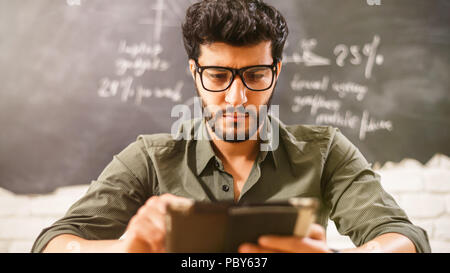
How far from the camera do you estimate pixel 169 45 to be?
1.16 metres

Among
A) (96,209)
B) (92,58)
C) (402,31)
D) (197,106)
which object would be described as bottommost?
(96,209)

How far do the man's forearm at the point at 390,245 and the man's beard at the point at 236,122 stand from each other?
1.29ft

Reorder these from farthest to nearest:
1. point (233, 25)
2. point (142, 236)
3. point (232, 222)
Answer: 1. point (233, 25)
2. point (142, 236)
3. point (232, 222)

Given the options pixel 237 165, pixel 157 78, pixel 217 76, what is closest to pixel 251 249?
pixel 237 165

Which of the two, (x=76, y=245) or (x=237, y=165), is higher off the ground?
(x=237, y=165)

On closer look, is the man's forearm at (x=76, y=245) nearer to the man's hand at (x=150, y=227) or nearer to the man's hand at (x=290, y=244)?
the man's hand at (x=150, y=227)

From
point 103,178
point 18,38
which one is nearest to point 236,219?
point 103,178

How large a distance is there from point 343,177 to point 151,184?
1.77 feet

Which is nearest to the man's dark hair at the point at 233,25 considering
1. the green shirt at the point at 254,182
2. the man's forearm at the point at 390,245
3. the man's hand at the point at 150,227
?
the green shirt at the point at 254,182

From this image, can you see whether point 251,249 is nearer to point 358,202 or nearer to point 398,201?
point 358,202

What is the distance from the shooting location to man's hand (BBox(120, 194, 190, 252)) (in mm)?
692

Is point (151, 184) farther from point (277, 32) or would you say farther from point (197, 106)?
point (277, 32)

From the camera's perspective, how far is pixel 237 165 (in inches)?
37.5

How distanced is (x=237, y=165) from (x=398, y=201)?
25.1 inches
